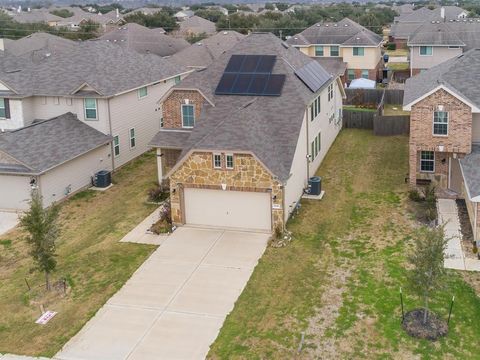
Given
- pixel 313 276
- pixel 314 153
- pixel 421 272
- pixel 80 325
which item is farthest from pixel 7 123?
pixel 421 272

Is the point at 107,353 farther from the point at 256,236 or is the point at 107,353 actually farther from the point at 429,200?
the point at 429,200

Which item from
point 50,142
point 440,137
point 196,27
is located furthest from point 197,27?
point 440,137

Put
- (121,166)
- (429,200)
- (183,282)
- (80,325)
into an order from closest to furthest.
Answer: (80,325), (183,282), (429,200), (121,166)

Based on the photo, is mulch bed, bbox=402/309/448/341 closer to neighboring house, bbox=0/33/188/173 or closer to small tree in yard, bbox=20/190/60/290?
small tree in yard, bbox=20/190/60/290

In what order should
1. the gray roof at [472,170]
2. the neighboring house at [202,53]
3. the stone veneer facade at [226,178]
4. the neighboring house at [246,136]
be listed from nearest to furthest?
the gray roof at [472,170] → the stone veneer facade at [226,178] → the neighboring house at [246,136] → the neighboring house at [202,53]

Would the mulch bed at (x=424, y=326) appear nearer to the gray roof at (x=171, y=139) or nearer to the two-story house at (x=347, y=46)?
the gray roof at (x=171, y=139)

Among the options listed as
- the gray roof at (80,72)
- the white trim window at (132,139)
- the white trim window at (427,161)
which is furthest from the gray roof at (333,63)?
the white trim window at (427,161)
